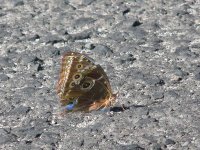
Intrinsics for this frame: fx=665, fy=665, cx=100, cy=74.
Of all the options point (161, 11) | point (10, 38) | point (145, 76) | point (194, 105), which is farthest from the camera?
point (161, 11)

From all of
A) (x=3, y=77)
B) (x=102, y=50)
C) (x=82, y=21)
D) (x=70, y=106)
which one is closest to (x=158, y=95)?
(x=70, y=106)

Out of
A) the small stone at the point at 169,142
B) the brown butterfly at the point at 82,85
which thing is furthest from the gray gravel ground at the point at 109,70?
the brown butterfly at the point at 82,85

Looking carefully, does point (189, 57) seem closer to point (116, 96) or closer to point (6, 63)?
point (116, 96)

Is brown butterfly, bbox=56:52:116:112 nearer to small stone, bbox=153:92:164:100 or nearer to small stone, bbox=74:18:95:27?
small stone, bbox=153:92:164:100

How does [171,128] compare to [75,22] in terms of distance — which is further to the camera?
[75,22]

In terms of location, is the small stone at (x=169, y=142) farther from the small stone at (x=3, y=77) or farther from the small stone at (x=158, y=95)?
the small stone at (x=3, y=77)

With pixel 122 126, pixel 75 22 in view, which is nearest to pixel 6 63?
pixel 75 22
